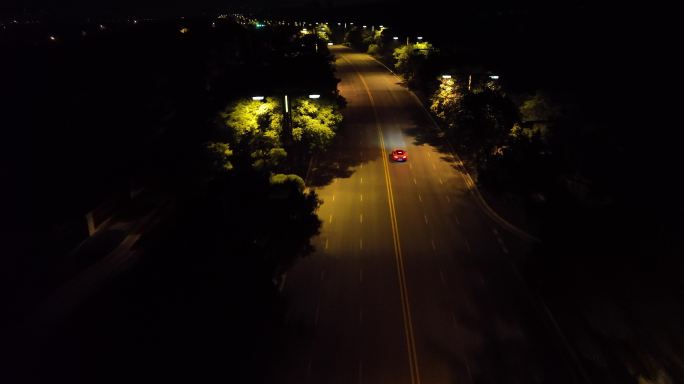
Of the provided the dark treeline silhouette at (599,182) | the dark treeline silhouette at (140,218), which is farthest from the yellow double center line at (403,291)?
the dark treeline silhouette at (599,182)

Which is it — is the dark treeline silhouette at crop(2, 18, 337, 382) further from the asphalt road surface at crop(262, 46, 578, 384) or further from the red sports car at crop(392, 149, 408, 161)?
the red sports car at crop(392, 149, 408, 161)

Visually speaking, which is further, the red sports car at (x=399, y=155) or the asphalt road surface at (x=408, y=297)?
→ the red sports car at (x=399, y=155)

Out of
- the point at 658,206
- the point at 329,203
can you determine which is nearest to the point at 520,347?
the point at 658,206

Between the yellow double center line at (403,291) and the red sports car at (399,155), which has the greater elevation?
the red sports car at (399,155)

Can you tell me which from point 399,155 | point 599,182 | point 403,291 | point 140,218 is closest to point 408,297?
point 403,291

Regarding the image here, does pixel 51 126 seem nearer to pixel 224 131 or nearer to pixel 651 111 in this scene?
pixel 224 131

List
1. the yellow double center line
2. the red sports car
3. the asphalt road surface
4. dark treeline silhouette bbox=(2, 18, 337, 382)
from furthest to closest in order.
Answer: the red sports car < the yellow double center line < the asphalt road surface < dark treeline silhouette bbox=(2, 18, 337, 382)

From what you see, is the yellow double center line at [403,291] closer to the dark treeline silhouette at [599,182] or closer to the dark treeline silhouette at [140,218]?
the dark treeline silhouette at [140,218]

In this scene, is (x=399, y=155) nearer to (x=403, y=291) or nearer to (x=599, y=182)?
(x=599, y=182)

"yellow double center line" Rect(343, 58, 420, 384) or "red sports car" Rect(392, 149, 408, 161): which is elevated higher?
"red sports car" Rect(392, 149, 408, 161)

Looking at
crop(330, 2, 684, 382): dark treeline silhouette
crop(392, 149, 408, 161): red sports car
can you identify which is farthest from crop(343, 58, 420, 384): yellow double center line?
crop(330, 2, 684, 382): dark treeline silhouette
